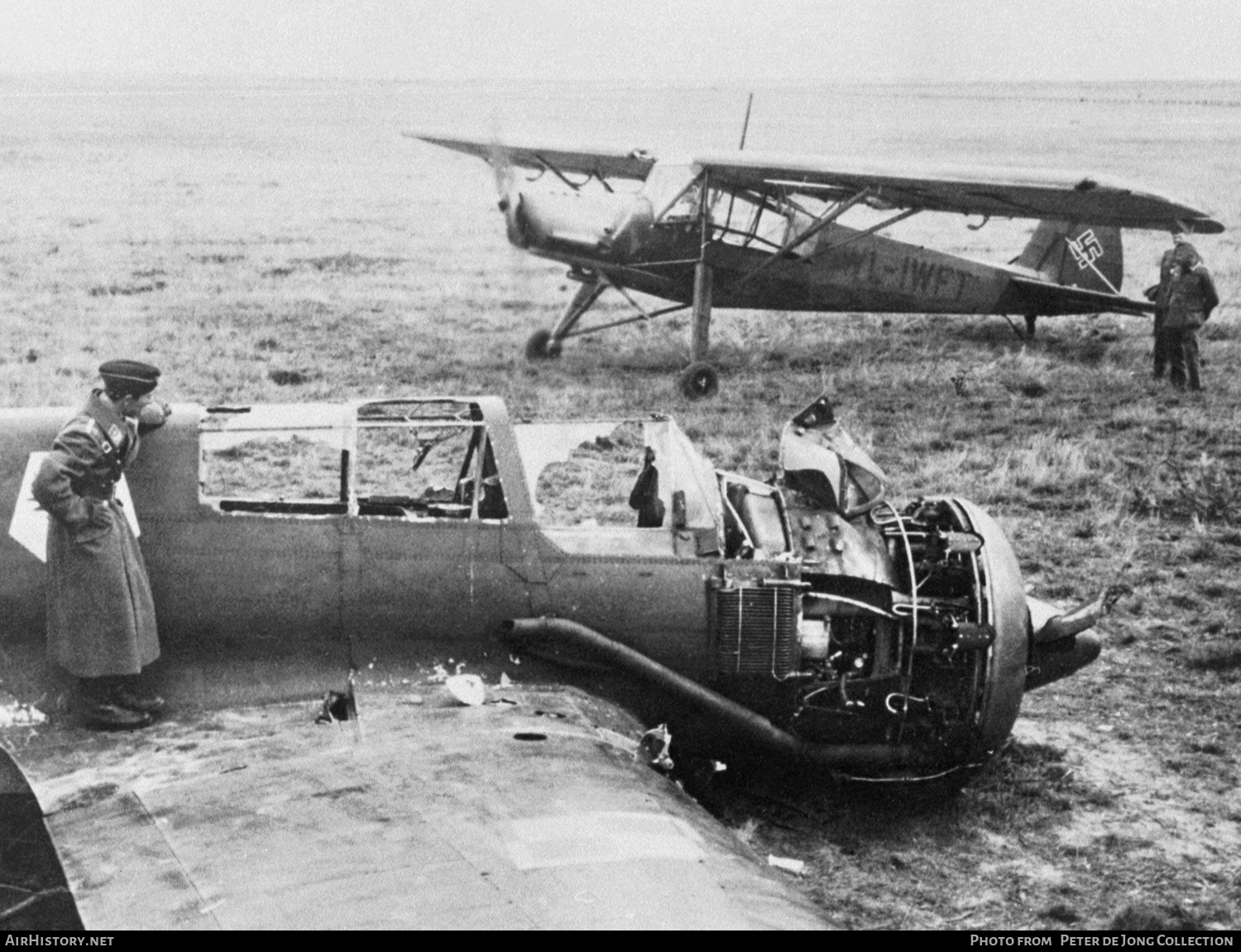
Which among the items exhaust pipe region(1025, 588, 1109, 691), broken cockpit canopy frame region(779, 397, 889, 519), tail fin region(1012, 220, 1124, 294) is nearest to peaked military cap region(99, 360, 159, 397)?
broken cockpit canopy frame region(779, 397, 889, 519)

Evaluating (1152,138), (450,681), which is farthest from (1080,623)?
(1152,138)

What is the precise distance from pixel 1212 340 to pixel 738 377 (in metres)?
6.69

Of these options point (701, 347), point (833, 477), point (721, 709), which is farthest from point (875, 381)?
A: point (721, 709)

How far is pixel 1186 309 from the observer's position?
15812 mm

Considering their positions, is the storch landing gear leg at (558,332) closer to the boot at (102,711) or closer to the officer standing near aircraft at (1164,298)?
the officer standing near aircraft at (1164,298)

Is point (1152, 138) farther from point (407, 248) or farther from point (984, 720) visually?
point (984, 720)

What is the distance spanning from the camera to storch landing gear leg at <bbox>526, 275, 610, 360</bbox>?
17.6 m

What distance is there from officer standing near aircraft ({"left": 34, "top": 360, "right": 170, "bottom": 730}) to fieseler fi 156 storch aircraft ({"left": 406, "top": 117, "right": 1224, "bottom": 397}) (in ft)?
32.5

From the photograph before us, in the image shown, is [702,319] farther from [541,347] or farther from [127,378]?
[127,378]

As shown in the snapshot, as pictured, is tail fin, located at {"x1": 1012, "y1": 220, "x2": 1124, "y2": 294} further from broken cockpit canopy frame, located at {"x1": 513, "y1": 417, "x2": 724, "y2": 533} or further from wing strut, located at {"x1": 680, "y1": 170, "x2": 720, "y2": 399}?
broken cockpit canopy frame, located at {"x1": 513, "y1": 417, "x2": 724, "y2": 533}

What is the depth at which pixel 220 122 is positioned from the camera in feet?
159

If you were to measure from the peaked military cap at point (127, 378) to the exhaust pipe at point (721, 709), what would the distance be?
73.5 inches

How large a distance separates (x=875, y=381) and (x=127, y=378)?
1153 centimetres

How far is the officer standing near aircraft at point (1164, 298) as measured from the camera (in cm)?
1600
